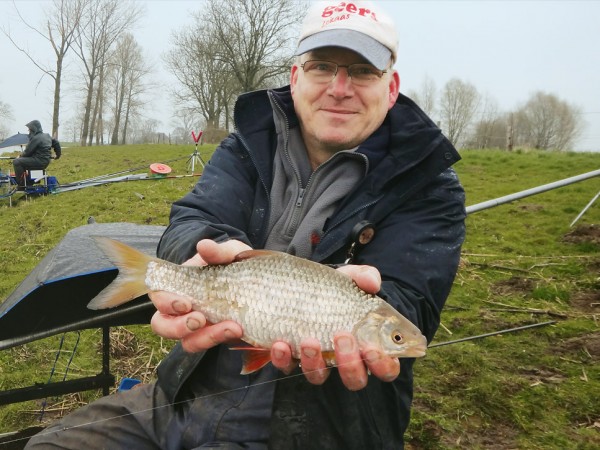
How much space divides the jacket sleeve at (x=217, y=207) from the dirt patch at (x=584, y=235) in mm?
6276

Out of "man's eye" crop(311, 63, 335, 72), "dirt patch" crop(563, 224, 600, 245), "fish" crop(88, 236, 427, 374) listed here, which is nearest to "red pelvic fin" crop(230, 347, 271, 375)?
"fish" crop(88, 236, 427, 374)

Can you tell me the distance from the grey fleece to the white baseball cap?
38 centimetres

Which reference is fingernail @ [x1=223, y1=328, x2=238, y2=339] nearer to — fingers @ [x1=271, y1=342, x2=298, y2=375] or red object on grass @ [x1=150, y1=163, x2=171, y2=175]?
fingers @ [x1=271, y1=342, x2=298, y2=375]

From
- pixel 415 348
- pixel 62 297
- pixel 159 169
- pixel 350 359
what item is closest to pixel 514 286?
pixel 415 348

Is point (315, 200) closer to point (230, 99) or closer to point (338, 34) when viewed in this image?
point (338, 34)

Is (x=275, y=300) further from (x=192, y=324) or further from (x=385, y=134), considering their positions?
(x=385, y=134)

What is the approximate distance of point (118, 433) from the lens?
7.75ft

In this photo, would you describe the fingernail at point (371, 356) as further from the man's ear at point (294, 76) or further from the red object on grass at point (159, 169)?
the red object on grass at point (159, 169)

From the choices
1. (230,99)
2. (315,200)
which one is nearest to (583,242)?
(315,200)

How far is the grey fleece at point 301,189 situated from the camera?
2.25 metres

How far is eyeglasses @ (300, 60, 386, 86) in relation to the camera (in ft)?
7.62

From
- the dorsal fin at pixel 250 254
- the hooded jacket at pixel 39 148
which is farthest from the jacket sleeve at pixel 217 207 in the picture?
the hooded jacket at pixel 39 148

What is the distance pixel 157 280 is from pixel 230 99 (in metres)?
37.4

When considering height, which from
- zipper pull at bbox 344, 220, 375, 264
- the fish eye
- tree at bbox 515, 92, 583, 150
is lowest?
the fish eye
